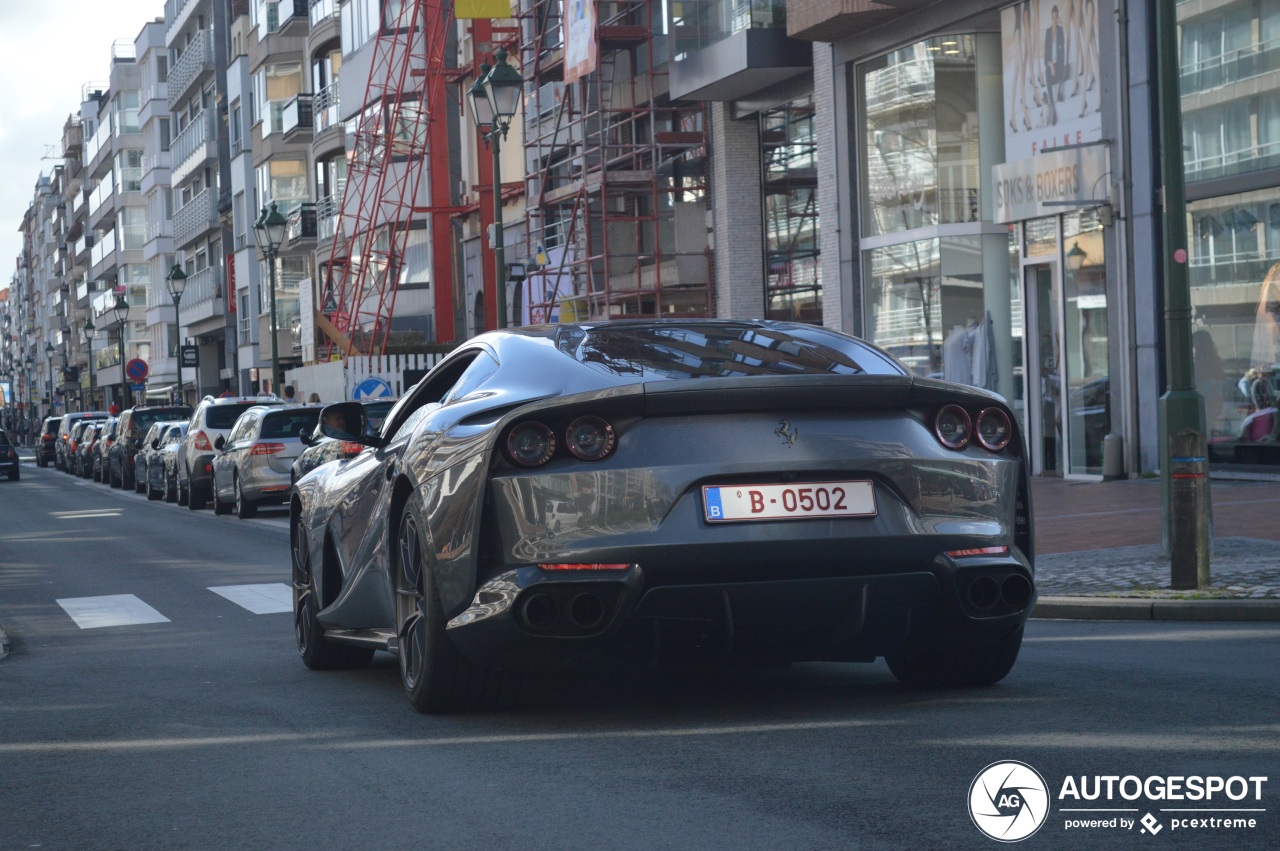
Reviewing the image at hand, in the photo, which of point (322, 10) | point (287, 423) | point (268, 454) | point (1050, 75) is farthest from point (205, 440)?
point (322, 10)

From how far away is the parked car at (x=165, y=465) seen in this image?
33.0 m

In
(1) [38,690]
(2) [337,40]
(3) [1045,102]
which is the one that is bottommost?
(1) [38,690]

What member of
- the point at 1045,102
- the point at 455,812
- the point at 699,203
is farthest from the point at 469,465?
the point at 699,203

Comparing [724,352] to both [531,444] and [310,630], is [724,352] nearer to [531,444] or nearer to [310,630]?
[531,444]

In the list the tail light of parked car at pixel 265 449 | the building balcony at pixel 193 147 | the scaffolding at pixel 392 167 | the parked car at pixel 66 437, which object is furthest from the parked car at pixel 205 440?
the building balcony at pixel 193 147

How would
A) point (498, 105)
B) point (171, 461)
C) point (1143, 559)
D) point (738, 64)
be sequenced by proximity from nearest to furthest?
point (1143, 559)
point (498, 105)
point (738, 64)
point (171, 461)

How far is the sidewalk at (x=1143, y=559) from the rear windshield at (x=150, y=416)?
26816 millimetres

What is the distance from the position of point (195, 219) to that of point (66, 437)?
29.8 m

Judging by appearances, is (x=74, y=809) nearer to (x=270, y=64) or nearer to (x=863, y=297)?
(x=863, y=297)

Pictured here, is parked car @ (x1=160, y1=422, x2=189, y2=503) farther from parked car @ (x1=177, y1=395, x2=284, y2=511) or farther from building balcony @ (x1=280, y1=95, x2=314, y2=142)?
building balcony @ (x1=280, y1=95, x2=314, y2=142)

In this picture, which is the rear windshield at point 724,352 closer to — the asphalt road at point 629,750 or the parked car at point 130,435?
the asphalt road at point 629,750

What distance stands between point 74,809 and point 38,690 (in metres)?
3.19

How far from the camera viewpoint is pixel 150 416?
1640 inches

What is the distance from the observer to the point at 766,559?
592 centimetres
